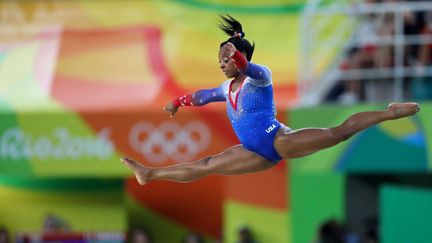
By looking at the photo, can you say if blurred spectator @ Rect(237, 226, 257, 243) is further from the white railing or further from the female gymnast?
the female gymnast

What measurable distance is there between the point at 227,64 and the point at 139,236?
7423 millimetres

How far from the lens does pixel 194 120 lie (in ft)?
47.9

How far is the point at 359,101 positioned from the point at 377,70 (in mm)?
527

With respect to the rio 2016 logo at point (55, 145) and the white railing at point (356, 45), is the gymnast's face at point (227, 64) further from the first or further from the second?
the rio 2016 logo at point (55, 145)

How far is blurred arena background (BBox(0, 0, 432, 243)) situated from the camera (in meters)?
14.1

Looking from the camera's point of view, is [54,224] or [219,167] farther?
[54,224]

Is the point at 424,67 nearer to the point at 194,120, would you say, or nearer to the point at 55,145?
the point at 194,120

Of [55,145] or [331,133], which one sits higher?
[331,133]

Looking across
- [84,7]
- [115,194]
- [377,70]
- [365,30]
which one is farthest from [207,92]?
[84,7]

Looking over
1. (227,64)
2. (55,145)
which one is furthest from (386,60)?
(227,64)

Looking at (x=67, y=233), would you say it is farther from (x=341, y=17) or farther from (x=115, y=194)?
(x=341, y=17)

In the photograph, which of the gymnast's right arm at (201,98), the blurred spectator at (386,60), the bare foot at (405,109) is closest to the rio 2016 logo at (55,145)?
the blurred spectator at (386,60)

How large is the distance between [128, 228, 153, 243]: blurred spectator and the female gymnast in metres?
6.60

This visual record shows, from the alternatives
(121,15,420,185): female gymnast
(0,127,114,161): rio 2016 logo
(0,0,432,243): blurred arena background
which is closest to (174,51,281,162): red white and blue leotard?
(121,15,420,185): female gymnast
